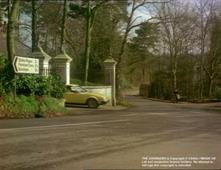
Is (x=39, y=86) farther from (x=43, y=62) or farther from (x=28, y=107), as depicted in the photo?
(x=43, y=62)

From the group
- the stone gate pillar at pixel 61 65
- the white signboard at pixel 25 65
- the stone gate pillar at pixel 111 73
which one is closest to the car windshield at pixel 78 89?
the stone gate pillar at pixel 61 65

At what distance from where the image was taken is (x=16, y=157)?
11.3 metres

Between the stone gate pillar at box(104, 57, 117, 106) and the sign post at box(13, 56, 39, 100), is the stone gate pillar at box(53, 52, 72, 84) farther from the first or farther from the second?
the sign post at box(13, 56, 39, 100)

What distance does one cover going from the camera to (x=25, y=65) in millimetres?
26094

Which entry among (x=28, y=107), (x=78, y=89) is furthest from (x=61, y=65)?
(x=28, y=107)

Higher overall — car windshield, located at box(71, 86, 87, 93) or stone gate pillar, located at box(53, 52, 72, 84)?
stone gate pillar, located at box(53, 52, 72, 84)

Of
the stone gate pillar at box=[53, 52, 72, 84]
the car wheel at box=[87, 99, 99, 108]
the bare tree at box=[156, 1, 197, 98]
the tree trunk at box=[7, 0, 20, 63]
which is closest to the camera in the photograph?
the tree trunk at box=[7, 0, 20, 63]

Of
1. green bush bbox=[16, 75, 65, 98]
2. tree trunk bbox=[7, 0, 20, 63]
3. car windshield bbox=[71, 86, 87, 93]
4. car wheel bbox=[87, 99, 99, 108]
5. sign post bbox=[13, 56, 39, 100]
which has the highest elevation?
tree trunk bbox=[7, 0, 20, 63]

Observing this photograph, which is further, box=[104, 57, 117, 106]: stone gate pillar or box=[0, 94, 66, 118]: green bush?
box=[104, 57, 117, 106]: stone gate pillar

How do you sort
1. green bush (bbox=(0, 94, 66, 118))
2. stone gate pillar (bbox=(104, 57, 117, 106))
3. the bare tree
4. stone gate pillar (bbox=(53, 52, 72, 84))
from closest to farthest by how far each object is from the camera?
green bush (bbox=(0, 94, 66, 118))
stone gate pillar (bbox=(53, 52, 72, 84))
stone gate pillar (bbox=(104, 57, 117, 106))
the bare tree

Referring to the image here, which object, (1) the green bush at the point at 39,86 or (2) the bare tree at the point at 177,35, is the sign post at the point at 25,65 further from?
(2) the bare tree at the point at 177,35

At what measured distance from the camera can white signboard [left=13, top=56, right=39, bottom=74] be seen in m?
25.2

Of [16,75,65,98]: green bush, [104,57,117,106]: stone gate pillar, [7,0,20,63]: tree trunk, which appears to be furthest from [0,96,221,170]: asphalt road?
[104,57,117,106]: stone gate pillar

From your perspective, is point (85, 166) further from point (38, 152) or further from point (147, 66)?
point (147, 66)
